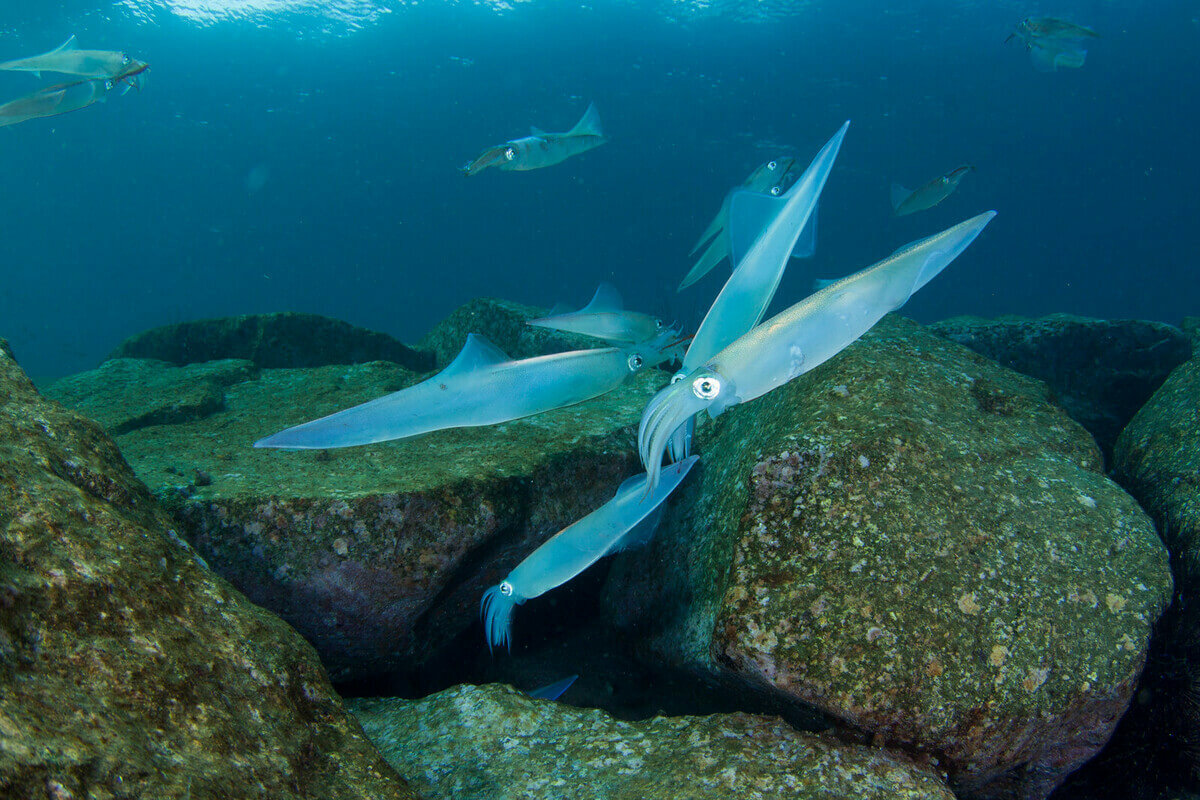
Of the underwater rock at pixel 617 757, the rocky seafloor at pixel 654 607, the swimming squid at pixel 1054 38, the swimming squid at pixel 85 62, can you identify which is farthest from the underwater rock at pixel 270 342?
the swimming squid at pixel 1054 38

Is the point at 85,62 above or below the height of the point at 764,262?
above

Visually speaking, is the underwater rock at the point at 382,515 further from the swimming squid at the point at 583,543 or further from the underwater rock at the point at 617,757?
the underwater rock at the point at 617,757

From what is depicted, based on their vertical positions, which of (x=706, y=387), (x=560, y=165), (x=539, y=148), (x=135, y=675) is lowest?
(x=560, y=165)

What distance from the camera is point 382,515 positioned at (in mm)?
3020

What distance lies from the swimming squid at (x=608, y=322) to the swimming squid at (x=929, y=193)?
4.54m

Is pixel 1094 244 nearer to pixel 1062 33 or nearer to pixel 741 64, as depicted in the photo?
pixel 741 64

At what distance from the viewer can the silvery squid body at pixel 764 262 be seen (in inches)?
75.1

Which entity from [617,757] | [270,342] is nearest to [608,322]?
[617,757]

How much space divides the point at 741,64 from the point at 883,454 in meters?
41.3

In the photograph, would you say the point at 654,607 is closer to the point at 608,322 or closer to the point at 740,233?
the point at 608,322

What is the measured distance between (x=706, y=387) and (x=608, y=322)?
5.92 ft

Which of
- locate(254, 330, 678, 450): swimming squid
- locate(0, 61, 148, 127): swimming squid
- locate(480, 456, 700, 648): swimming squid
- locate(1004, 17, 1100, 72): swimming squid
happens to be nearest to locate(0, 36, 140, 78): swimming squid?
locate(0, 61, 148, 127): swimming squid

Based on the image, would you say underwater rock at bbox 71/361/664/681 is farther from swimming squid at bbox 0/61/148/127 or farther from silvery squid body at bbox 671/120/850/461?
swimming squid at bbox 0/61/148/127

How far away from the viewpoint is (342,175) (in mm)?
59906
